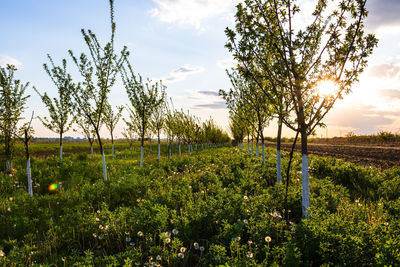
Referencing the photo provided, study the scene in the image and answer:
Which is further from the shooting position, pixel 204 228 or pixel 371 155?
pixel 371 155

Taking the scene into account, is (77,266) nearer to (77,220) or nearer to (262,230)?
(77,220)

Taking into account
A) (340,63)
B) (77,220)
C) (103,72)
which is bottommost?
(77,220)

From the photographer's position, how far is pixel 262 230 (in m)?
3.83

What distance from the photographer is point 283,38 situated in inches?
205

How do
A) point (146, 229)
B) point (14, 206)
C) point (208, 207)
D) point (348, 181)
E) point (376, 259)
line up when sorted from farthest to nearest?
point (348, 181)
point (14, 206)
point (208, 207)
point (146, 229)
point (376, 259)

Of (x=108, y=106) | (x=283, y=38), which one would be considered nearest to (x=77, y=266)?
(x=283, y=38)

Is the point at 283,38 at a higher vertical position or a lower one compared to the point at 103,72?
lower

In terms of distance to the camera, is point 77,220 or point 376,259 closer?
point 376,259

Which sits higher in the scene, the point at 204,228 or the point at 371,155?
the point at 371,155

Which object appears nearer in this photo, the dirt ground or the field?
the field

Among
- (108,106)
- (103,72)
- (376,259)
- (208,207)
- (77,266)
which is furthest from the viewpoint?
(108,106)

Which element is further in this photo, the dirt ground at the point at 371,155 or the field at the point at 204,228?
the dirt ground at the point at 371,155

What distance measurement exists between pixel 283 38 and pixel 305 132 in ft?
7.90

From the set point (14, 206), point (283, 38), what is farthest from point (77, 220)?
point (283, 38)
